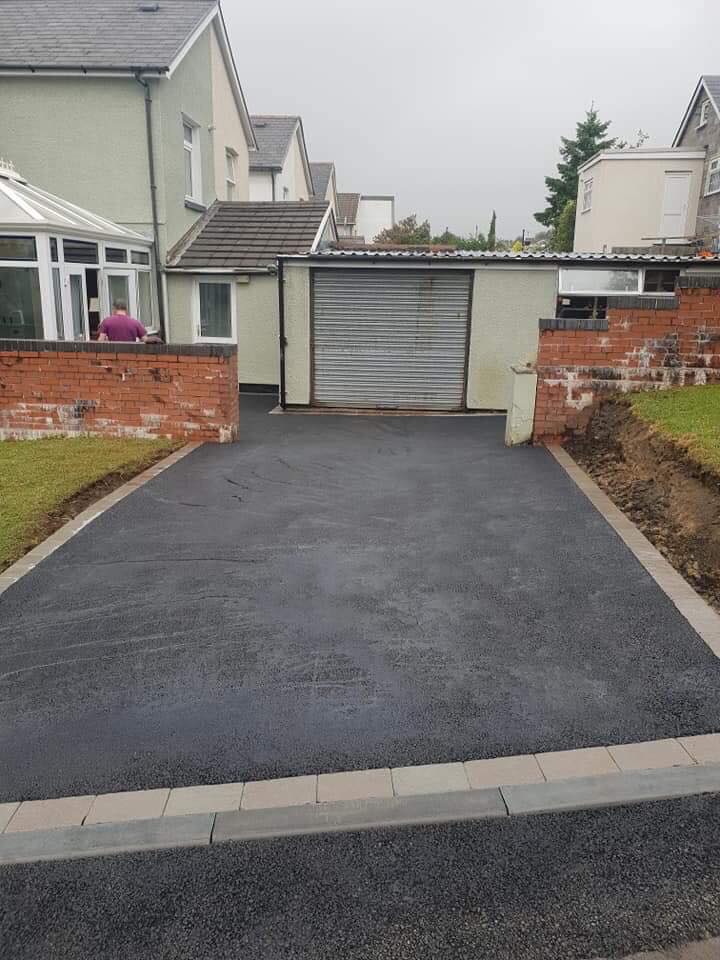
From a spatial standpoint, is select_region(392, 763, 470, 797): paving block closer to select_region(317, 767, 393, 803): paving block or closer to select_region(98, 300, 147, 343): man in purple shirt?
select_region(317, 767, 393, 803): paving block

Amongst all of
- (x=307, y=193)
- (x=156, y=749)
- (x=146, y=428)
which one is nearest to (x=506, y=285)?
(x=146, y=428)

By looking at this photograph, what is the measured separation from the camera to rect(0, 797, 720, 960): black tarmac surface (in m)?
2.33

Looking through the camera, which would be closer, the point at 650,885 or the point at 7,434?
the point at 650,885

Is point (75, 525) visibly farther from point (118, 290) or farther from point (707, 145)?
point (707, 145)

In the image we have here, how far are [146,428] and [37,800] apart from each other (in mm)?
7283

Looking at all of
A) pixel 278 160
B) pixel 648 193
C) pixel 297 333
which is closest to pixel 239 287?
pixel 297 333

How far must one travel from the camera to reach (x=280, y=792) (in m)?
3.03

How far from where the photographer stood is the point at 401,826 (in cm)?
284

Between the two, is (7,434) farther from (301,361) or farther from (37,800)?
(37,800)

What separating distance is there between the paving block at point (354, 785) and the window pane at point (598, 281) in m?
12.0

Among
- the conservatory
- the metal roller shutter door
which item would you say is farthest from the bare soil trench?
the conservatory

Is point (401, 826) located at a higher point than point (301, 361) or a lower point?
lower

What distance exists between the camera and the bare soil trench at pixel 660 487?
17.2ft

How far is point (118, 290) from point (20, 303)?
8.58 ft
